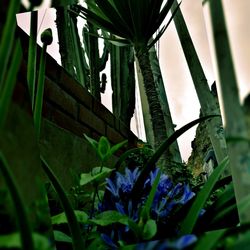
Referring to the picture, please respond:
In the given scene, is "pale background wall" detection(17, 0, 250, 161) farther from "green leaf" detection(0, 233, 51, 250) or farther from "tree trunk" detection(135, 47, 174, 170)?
"green leaf" detection(0, 233, 51, 250)

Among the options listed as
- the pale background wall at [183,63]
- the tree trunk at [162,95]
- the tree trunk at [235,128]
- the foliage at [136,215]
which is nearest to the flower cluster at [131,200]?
the foliage at [136,215]

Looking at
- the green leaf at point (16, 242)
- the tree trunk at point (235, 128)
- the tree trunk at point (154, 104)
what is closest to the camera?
the green leaf at point (16, 242)

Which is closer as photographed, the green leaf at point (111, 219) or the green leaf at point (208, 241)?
the green leaf at point (208, 241)

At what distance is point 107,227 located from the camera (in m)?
0.61

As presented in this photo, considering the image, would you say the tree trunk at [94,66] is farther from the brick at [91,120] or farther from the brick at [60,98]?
A: the brick at [60,98]

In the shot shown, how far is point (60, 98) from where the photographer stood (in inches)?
40.6

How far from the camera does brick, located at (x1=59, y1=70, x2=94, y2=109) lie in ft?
3.56

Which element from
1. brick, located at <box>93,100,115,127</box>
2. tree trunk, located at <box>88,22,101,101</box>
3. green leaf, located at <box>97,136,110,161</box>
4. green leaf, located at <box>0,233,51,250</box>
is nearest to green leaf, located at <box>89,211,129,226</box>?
green leaf, located at <box>97,136,110,161</box>

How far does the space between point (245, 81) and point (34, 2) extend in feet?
1.43

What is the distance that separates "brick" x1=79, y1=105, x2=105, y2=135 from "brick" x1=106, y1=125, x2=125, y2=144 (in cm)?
6

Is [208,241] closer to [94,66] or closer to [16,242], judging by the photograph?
[16,242]

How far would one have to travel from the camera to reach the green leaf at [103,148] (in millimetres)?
658

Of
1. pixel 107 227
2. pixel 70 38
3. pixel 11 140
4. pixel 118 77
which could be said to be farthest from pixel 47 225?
pixel 70 38

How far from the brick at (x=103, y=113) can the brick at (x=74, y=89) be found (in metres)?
0.04
